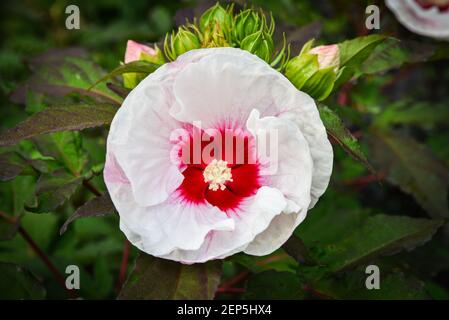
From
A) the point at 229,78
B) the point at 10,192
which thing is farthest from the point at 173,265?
the point at 10,192

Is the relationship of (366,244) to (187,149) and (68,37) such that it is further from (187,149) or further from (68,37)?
(68,37)

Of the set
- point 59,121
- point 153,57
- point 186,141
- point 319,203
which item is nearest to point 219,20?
point 153,57

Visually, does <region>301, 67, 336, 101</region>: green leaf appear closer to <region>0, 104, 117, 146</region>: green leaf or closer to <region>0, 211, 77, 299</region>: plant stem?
<region>0, 104, 117, 146</region>: green leaf

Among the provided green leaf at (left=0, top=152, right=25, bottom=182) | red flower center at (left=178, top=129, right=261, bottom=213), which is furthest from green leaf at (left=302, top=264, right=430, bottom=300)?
green leaf at (left=0, top=152, right=25, bottom=182)

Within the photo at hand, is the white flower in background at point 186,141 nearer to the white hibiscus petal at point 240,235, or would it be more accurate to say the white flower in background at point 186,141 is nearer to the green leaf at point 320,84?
the white hibiscus petal at point 240,235

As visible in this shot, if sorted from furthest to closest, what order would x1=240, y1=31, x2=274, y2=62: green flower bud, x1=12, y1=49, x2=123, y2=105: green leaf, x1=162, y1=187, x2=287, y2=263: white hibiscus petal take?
x1=12, y1=49, x2=123, y2=105: green leaf < x1=240, y1=31, x2=274, y2=62: green flower bud < x1=162, y1=187, x2=287, y2=263: white hibiscus petal
